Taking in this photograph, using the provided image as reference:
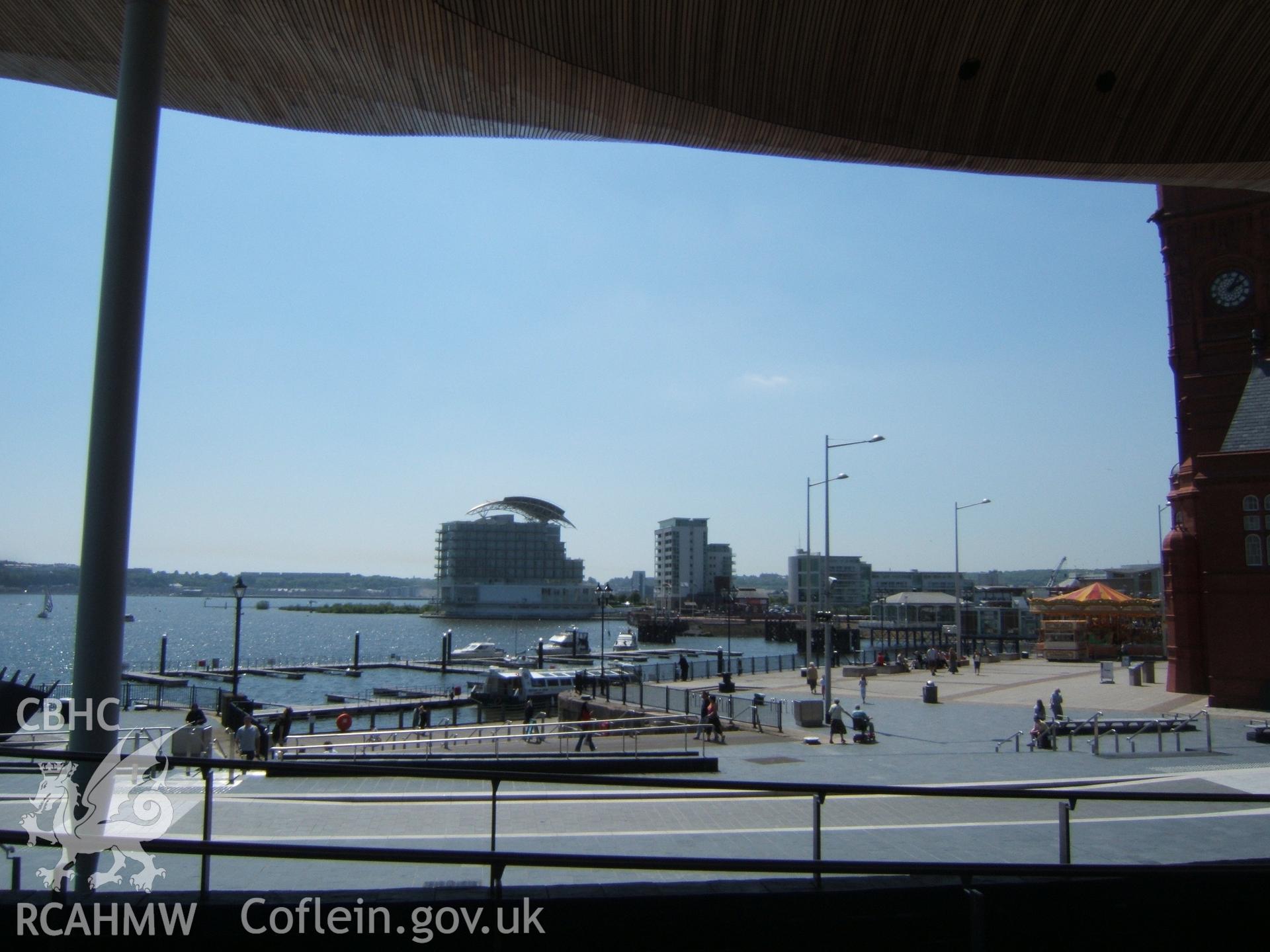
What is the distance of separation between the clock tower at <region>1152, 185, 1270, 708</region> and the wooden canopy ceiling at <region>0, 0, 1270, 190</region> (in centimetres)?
2716

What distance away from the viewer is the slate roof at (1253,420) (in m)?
33.4

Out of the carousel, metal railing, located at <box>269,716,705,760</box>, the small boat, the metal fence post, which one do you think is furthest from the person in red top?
the small boat

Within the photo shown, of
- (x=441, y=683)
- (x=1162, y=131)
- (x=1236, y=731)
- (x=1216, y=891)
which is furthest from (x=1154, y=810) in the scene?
(x=441, y=683)

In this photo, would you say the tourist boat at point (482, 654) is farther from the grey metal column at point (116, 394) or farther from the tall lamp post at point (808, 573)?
the grey metal column at point (116, 394)

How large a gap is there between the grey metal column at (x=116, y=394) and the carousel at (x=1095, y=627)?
6147 cm

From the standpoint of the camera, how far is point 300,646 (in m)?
132

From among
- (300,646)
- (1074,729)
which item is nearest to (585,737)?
(1074,729)

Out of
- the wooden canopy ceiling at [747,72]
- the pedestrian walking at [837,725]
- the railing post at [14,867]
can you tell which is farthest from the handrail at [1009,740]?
the railing post at [14,867]

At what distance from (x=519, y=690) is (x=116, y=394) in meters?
45.8

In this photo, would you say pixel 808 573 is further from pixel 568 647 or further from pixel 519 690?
pixel 568 647

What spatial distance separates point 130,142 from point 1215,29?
9.42 meters

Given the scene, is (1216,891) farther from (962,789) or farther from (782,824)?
(782,824)

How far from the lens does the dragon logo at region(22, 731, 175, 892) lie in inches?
193

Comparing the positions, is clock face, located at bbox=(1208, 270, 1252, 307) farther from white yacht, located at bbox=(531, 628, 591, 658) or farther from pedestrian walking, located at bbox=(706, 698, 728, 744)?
white yacht, located at bbox=(531, 628, 591, 658)
